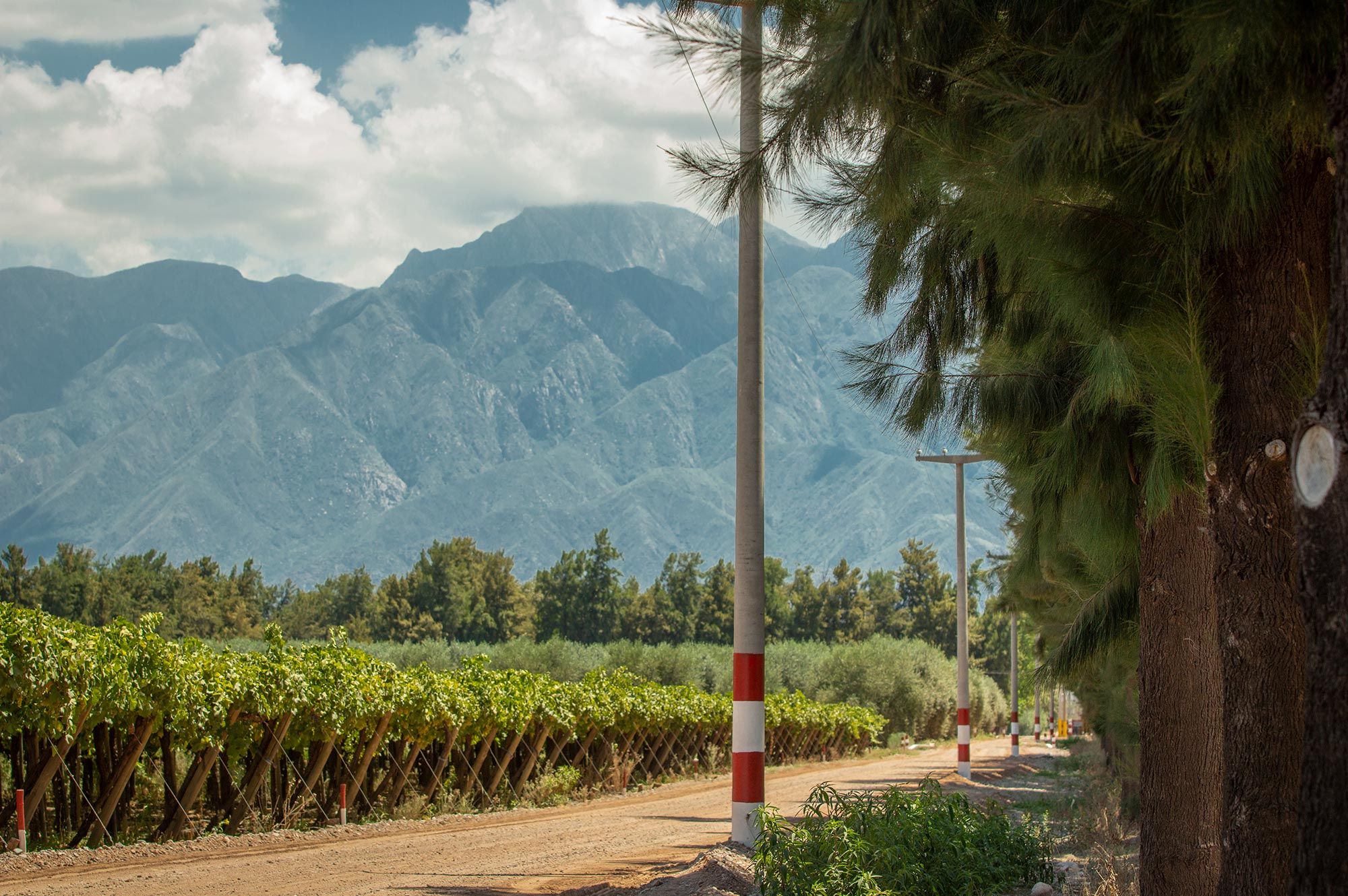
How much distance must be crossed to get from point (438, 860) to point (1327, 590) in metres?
11.4

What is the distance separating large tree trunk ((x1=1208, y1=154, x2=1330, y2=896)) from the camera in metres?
4.38

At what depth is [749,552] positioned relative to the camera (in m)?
9.53

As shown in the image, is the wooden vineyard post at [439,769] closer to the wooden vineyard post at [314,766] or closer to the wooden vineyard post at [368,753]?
the wooden vineyard post at [368,753]

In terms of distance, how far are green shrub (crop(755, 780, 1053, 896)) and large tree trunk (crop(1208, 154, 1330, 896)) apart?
8.27ft

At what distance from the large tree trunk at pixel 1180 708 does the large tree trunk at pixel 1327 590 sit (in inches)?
109

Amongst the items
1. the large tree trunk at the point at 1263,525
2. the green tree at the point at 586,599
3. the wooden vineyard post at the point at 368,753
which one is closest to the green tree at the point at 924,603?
the green tree at the point at 586,599

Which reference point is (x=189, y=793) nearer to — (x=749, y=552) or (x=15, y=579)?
(x=749, y=552)

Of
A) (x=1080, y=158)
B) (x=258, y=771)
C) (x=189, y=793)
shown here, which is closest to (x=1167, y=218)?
(x=1080, y=158)

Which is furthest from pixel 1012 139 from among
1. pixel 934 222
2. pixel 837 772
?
pixel 837 772

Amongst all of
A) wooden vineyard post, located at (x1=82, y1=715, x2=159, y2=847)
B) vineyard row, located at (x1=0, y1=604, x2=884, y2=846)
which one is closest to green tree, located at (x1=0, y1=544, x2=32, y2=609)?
vineyard row, located at (x1=0, y1=604, x2=884, y2=846)

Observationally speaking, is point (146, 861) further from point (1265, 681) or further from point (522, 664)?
point (522, 664)

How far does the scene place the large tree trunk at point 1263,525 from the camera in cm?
438

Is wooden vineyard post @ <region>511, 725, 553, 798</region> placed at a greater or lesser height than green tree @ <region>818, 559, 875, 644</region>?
lesser

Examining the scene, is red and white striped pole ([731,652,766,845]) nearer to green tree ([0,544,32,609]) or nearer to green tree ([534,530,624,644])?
green tree ([0,544,32,609])
